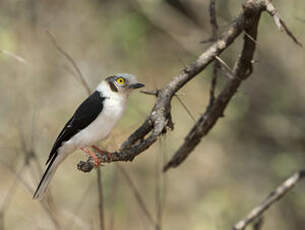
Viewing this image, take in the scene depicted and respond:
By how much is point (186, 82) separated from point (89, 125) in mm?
1029

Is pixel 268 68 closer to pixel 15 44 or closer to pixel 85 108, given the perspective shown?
pixel 15 44

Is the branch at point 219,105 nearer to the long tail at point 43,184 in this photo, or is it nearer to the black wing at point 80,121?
the black wing at point 80,121

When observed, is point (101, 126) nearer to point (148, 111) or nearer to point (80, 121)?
point (80, 121)

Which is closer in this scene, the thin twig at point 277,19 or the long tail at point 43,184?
the thin twig at point 277,19

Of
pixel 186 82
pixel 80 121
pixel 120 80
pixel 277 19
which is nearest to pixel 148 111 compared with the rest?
pixel 120 80

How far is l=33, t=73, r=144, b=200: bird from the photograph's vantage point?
12.7 feet

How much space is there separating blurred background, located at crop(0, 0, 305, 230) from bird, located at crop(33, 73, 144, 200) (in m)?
1.72

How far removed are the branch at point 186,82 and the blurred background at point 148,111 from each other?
2.09 meters

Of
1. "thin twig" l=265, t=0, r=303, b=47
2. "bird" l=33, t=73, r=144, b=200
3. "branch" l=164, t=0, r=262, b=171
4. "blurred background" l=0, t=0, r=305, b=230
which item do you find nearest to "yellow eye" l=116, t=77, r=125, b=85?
"bird" l=33, t=73, r=144, b=200

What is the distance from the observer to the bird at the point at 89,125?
3857 mm

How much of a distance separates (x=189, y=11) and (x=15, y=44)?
2.53m

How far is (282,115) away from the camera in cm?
688

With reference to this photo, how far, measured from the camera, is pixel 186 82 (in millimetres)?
3201

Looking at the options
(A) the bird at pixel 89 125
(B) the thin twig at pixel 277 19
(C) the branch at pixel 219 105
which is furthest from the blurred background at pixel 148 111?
(B) the thin twig at pixel 277 19
